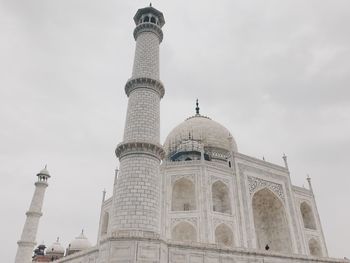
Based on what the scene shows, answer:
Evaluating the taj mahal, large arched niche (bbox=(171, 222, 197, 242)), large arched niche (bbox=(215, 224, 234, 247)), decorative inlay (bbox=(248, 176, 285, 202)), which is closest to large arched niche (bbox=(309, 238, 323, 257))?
the taj mahal

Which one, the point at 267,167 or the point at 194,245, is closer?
the point at 194,245

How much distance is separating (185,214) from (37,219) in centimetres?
995

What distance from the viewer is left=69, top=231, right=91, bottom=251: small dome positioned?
2531 centimetres

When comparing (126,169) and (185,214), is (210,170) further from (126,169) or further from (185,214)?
(126,169)

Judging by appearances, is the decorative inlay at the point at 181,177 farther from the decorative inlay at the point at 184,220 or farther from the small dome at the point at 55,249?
the small dome at the point at 55,249

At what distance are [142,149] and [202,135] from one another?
16668mm

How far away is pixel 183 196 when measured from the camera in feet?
62.8

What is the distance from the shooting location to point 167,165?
18750 mm

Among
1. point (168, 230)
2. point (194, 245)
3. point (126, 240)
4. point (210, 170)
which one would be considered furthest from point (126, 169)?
point (210, 170)

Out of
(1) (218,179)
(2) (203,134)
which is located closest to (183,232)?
(1) (218,179)

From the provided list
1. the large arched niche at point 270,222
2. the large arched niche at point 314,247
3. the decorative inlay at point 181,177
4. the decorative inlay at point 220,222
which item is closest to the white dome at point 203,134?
the large arched niche at point 270,222

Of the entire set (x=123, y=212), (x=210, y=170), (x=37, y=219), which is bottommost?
(x=123, y=212)

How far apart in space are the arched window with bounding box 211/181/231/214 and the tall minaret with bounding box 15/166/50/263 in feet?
37.4

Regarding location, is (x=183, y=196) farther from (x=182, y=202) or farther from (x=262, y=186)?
(x=262, y=186)
